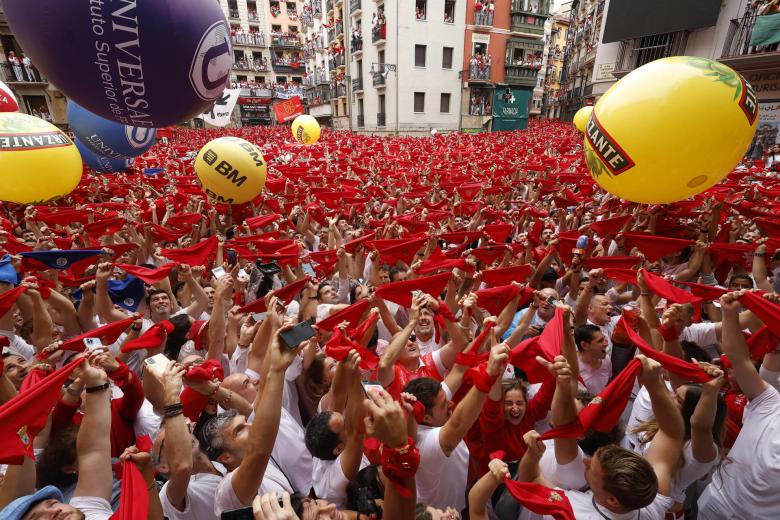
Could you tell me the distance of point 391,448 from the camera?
1480mm

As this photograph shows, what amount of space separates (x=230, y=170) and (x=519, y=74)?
30154 mm

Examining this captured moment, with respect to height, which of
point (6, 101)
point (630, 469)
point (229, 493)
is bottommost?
A: point (229, 493)

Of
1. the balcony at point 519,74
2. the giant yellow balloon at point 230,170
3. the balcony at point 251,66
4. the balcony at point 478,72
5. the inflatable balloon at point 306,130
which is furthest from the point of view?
the balcony at point 251,66

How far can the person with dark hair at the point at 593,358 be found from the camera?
299 cm

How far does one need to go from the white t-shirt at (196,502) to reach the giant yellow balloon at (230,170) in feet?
15.2

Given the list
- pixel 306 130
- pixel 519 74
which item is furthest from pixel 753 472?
pixel 519 74

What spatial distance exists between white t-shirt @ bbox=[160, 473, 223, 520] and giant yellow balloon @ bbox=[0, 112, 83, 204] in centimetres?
535

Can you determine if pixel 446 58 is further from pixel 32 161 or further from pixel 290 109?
pixel 32 161

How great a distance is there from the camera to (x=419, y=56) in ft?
94.4

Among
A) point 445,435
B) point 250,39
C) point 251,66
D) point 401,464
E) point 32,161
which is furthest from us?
point 251,66

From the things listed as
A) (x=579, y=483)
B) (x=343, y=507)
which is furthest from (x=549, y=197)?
(x=343, y=507)

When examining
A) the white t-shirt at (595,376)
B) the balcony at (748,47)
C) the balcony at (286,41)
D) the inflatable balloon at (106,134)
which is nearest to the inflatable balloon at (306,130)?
the inflatable balloon at (106,134)

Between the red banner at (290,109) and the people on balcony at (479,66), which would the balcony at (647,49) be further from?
the people on balcony at (479,66)

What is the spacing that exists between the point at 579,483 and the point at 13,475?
255cm
